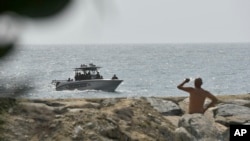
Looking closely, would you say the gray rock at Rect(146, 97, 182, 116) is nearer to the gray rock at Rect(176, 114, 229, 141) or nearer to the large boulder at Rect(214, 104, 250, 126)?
the large boulder at Rect(214, 104, 250, 126)

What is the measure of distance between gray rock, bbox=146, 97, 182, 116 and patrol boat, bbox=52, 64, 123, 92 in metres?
34.7

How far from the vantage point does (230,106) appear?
12695 mm

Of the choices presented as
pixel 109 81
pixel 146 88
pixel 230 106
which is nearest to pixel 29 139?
pixel 230 106

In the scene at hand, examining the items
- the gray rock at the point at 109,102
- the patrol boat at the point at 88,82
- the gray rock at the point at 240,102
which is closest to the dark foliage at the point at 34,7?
the gray rock at the point at 109,102

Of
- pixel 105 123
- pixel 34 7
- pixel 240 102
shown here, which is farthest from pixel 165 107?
pixel 34 7

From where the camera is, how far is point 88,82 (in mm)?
50469

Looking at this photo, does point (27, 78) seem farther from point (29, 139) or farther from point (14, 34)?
point (29, 139)

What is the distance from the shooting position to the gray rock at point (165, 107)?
1240cm

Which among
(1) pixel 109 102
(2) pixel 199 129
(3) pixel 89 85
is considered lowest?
(3) pixel 89 85

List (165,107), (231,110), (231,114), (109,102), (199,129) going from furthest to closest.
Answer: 1. (165,107)
2. (231,110)
3. (231,114)
4. (109,102)
5. (199,129)

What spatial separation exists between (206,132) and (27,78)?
7.47m

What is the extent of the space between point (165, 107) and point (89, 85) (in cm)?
3834

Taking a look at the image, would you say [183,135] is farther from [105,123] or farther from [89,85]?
[89,85]

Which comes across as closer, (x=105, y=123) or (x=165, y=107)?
(x=105, y=123)
